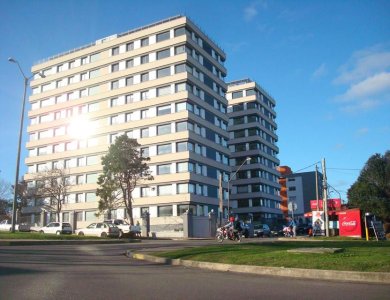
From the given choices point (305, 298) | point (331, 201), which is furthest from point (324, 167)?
point (305, 298)

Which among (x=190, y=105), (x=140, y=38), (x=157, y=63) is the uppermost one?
(x=140, y=38)

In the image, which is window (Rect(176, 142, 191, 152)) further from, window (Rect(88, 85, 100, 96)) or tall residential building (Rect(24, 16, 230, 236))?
window (Rect(88, 85, 100, 96))

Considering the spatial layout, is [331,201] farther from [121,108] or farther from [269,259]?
[269,259]

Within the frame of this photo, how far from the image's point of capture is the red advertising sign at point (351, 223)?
32.7m

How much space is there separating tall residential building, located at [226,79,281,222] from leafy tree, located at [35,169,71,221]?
32.7 m

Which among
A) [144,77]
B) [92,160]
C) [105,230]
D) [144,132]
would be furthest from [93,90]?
[105,230]

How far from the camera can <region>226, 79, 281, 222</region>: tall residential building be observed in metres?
82.8

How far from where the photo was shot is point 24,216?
71.4 metres

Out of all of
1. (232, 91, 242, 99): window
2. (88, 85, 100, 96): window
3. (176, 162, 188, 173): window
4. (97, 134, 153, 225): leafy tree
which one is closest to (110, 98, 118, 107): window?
(88, 85, 100, 96): window

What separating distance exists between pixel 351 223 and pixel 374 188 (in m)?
21.4

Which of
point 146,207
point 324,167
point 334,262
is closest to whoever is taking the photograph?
point 334,262

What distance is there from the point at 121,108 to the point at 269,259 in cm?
5433

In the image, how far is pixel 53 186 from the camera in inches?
2323

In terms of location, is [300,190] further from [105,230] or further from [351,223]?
[105,230]
